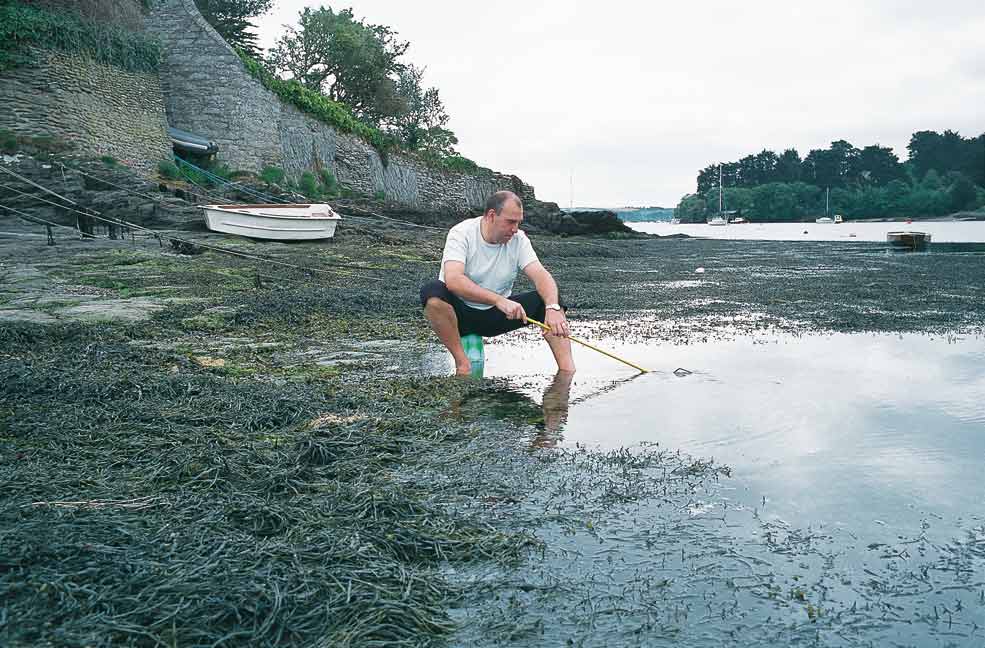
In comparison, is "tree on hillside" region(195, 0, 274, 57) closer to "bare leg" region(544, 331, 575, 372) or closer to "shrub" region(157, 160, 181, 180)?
"shrub" region(157, 160, 181, 180)

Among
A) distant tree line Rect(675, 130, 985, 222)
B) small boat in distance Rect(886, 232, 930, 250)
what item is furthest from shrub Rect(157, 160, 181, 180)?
distant tree line Rect(675, 130, 985, 222)

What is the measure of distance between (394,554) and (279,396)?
8.14ft

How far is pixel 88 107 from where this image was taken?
905 inches

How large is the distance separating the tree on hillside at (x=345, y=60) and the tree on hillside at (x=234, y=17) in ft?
15.3

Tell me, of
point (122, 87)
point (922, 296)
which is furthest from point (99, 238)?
point (922, 296)

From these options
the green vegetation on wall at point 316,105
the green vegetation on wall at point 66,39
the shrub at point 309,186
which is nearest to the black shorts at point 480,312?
the green vegetation on wall at point 66,39

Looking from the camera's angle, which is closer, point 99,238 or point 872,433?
point 872,433

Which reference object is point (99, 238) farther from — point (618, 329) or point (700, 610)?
point (700, 610)

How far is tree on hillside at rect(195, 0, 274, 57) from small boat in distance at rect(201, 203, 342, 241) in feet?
68.5

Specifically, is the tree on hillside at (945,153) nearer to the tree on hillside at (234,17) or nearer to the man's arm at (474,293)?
the tree on hillside at (234,17)

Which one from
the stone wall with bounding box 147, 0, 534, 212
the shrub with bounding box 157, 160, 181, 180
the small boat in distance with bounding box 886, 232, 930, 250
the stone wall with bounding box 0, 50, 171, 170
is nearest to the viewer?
the stone wall with bounding box 0, 50, 171, 170

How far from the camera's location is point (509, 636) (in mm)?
2244

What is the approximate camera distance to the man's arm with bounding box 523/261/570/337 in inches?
240

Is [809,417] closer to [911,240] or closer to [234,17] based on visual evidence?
[911,240]
